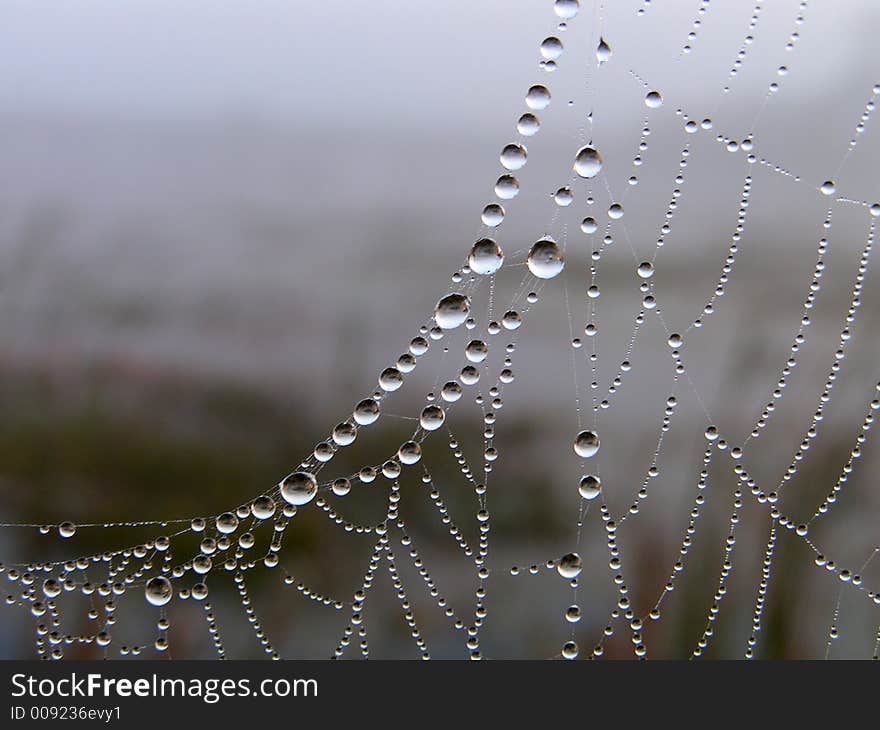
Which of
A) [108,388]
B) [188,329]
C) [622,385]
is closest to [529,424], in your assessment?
[622,385]

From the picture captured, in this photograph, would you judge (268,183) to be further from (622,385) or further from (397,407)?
(622,385)

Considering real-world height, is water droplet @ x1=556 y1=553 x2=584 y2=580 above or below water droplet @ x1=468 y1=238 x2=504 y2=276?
below

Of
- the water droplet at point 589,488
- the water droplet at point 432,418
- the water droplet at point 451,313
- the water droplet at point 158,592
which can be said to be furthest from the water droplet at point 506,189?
the water droplet at point 158,592

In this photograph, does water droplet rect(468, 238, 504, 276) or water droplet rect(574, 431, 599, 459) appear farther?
water droplet rect(574, 431, 599, 459)

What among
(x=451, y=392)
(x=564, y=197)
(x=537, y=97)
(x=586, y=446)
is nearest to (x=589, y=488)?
(x=586, y=446)

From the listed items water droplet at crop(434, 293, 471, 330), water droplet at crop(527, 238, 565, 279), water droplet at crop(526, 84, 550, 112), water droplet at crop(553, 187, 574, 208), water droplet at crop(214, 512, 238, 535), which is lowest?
water droplet at crop(214, 512, 238, 535)

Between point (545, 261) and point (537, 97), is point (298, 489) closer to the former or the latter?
point (545, 261)

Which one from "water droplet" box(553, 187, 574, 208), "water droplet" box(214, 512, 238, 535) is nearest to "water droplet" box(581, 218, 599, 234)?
"water droplet" box(553, 187, 574, 208)

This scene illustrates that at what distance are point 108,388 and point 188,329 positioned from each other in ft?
0.53

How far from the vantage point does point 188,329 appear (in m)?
1.21

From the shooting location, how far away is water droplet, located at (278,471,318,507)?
→ 0.74 m

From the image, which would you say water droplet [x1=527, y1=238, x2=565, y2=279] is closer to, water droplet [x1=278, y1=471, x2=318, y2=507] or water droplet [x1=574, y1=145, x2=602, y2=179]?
water droplet [x1=574, y1=145, x2=602, y2=179]

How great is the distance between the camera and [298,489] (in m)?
0.75

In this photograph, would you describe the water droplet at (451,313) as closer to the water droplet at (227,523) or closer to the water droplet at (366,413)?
the water droplet at (366,413)
